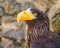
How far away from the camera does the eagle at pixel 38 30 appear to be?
11.8 feet

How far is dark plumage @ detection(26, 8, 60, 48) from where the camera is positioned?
361cm

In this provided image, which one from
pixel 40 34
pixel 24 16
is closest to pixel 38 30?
pixel 40 34

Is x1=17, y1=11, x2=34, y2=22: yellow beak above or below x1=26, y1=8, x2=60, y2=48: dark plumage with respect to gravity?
above

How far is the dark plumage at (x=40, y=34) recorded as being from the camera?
11.8 feet

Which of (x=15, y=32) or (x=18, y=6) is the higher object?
(x=18, y=6)

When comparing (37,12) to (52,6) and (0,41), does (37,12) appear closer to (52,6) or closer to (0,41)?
(52,6)

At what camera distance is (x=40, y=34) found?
A: 3.73 metres

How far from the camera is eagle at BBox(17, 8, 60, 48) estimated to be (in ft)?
11.8

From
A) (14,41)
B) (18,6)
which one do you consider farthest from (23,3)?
(14,41)

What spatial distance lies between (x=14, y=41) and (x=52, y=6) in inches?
21.9

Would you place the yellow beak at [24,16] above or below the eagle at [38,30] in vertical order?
above

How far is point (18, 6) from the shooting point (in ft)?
14.5

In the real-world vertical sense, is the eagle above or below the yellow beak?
below

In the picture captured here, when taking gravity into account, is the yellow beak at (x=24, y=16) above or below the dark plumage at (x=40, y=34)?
above
